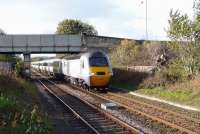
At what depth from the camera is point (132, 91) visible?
34469 mm

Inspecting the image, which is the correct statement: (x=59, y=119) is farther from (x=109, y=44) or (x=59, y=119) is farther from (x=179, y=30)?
(x=109, y=44)

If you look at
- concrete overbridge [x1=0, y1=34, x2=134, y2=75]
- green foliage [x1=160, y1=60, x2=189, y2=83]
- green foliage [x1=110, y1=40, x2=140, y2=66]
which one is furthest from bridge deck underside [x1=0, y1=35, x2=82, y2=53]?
green foliage [x1=160, y1=60, x2=189, y2=83]

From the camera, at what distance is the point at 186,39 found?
3231 cm

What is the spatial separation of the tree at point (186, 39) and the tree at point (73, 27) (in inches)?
3477

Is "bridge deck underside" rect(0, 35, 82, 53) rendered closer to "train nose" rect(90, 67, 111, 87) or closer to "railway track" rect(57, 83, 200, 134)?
"train nose" rect(90, 67, 111, 87)

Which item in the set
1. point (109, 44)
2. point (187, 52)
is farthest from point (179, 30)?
point (109, 44)

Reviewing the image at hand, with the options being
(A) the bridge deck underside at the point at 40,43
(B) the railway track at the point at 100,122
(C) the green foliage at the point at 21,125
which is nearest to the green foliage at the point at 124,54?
(A) the bridge deck underside at the point at 40,43

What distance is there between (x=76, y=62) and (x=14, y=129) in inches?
1094

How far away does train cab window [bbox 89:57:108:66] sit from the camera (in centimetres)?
3594

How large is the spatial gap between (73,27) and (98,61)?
8841cm

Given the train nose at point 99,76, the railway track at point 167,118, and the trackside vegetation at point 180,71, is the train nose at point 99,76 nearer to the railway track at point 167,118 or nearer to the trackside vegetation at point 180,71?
the trackside vegetation at point 180,71

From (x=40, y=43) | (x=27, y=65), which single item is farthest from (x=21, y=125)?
(x=40, y=43)

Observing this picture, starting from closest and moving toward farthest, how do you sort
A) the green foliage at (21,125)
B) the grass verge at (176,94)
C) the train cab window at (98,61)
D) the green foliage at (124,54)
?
the green foliage at (21,125), the grass verge at (176,94), the train cab window at (98,61), the green foliage at (124,54)

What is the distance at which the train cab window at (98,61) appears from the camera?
118 ft
